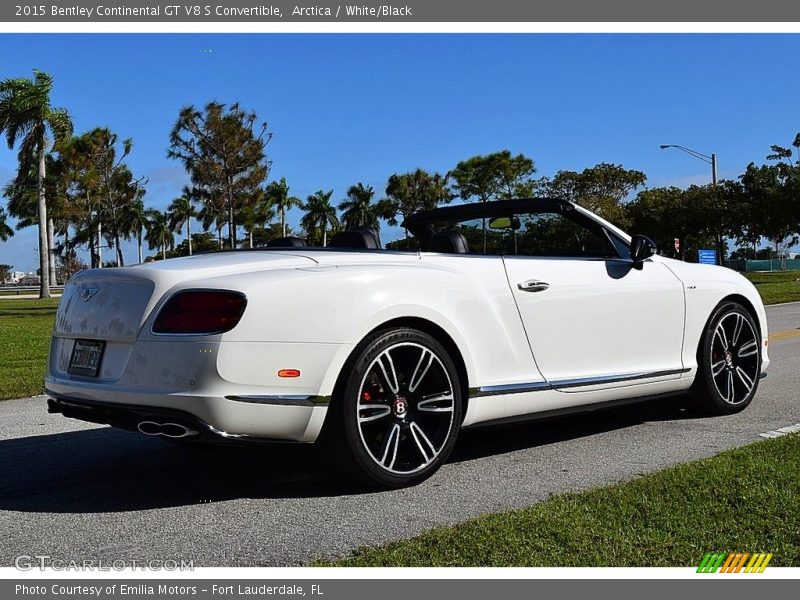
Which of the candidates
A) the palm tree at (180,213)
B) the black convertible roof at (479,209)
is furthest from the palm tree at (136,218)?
the black convertible roof at (479,209)

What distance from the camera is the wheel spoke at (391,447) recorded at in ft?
14.2

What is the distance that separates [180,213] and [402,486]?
347 ft

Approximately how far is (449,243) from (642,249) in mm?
1333

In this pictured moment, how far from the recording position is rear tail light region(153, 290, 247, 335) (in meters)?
3.96

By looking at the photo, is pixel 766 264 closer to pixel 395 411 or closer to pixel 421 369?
pixel 421 369

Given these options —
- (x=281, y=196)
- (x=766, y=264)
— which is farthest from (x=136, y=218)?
(x=766, y=264)

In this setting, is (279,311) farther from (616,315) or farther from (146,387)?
(616,315)

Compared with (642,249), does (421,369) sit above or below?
below

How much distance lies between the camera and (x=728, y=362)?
6.36 meters

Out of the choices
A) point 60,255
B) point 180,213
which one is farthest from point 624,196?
point 180,213

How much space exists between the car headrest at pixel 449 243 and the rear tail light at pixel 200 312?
1.59 metres

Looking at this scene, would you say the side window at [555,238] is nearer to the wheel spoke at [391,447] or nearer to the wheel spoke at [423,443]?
the wheel spoke at [423,443]

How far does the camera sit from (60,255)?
3292 inches
